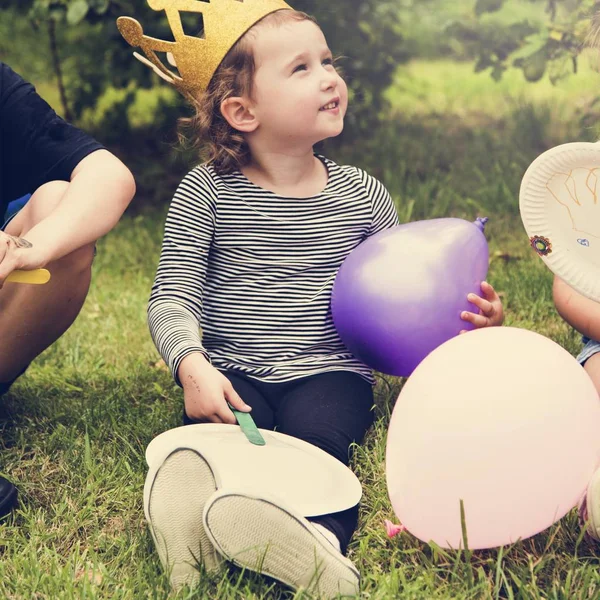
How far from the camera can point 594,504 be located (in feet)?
4.73

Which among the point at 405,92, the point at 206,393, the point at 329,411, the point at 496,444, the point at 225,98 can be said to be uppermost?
the point at 225,98

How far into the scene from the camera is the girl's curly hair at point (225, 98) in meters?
2.01

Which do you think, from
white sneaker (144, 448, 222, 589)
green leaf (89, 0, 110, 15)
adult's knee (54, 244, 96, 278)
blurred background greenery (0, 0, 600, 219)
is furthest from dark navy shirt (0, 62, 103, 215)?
green leaf (89, 0, 110, 15)

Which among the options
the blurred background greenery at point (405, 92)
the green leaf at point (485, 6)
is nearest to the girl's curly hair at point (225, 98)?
the blurred background greenery at point (405, 92)

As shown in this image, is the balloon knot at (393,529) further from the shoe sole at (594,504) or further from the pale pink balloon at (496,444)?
the shoe sole at (594,504)

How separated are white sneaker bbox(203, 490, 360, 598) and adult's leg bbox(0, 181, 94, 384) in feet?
2.57

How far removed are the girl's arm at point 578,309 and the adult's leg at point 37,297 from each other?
101 centimetres

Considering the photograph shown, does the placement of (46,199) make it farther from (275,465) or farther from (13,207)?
(275,465)

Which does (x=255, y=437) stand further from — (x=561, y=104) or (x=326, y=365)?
(x=561, y=104)

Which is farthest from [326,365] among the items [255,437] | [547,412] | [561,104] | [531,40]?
[561,104]

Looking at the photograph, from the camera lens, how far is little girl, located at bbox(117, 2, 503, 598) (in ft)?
6.29

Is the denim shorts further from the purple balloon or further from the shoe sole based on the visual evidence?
the shoe sole

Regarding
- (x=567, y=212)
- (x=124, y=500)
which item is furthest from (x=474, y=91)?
(x=124, y=500)

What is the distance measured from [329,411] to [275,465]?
0.32 m
